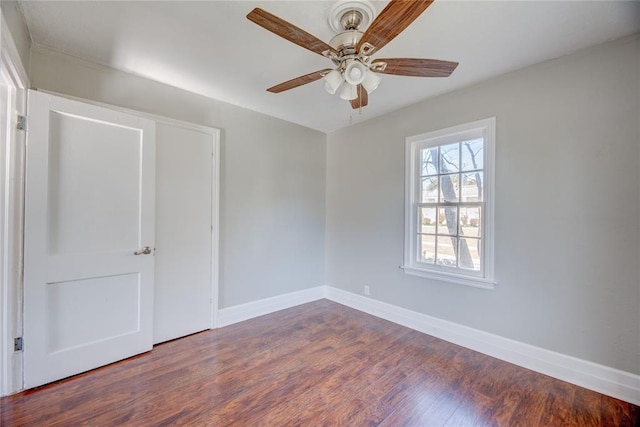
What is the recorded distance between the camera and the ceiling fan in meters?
1.27

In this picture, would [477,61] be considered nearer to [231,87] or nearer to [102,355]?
[231,87]

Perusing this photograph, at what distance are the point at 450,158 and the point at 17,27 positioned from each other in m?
3.46

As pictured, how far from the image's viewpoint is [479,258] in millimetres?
2598

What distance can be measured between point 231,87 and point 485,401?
332 cm

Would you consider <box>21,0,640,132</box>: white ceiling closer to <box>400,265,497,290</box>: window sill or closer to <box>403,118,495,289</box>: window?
<box>403,118,495,289</box>: window

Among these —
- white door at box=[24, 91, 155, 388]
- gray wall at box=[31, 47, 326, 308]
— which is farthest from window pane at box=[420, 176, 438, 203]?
white door at box=[24, 91, 155, 388]

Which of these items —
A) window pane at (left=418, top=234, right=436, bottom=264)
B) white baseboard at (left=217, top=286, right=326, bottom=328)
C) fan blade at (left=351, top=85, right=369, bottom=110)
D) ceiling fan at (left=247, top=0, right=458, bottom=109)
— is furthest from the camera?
white baseboard at (left=217, top=286, right=326, bottom=328)

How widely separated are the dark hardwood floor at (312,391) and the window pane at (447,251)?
31.6 inches

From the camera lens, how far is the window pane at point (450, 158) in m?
2.79

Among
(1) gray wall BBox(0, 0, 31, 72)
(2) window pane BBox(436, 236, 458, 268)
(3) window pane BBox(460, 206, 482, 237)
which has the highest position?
(1) gray wall BBox(0, 0, 31, 72)

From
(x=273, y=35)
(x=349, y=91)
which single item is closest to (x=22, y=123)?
(x=273, y=35)

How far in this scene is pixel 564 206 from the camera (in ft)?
7.01

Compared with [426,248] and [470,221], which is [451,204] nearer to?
[470,221]

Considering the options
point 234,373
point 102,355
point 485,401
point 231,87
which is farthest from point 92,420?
point 231,87
